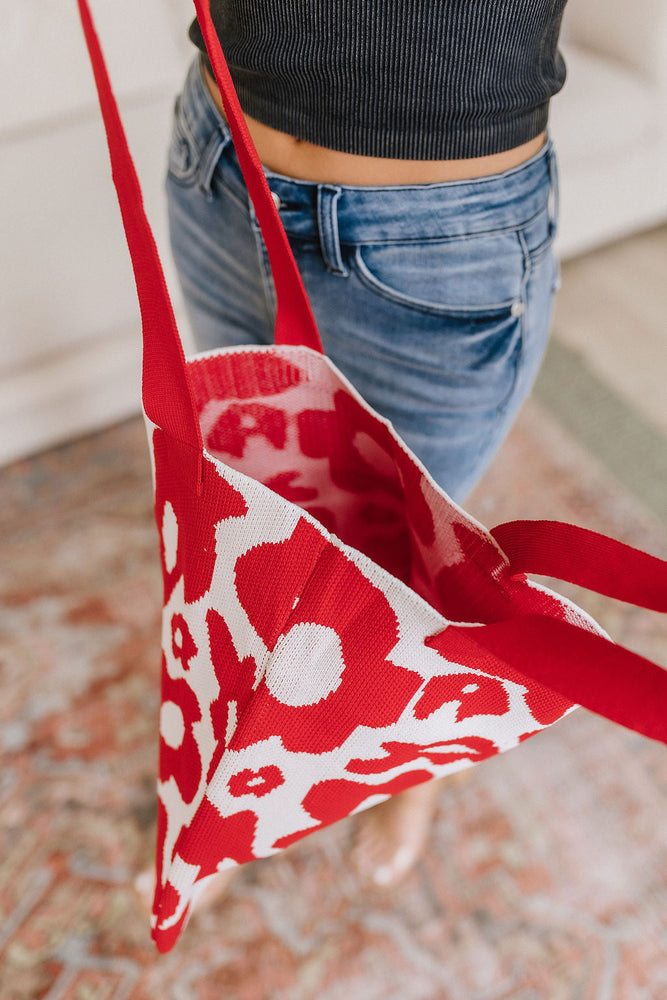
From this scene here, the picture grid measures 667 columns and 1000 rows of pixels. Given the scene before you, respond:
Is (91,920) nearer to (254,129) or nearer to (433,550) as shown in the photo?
(433,550)

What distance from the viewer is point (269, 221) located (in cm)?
40

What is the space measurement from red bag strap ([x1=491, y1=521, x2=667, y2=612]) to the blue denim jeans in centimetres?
21

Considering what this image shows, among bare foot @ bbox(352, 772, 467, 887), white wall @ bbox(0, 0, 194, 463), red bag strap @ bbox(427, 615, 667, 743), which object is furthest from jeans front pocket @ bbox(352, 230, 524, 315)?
white wall @ bbox(0, 0, 194, 463)

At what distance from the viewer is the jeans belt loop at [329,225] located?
0.46 m

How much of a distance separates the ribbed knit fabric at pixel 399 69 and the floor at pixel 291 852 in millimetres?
790

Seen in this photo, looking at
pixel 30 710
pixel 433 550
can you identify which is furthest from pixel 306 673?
pixel 30 710

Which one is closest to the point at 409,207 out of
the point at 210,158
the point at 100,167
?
the point at 210,158

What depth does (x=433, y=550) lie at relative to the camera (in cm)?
40

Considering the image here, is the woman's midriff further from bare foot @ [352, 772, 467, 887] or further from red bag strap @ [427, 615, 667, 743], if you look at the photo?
bare foot @ [352, 772, 467, 887]

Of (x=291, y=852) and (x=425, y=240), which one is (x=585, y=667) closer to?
(x=425, y=240)

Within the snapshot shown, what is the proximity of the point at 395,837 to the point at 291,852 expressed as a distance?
14 centimetres

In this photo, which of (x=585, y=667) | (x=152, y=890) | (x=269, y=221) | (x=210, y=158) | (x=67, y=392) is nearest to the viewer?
(x=585, y=667)

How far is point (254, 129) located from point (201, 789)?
0.45m

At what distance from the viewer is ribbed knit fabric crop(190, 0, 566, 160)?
40cm
